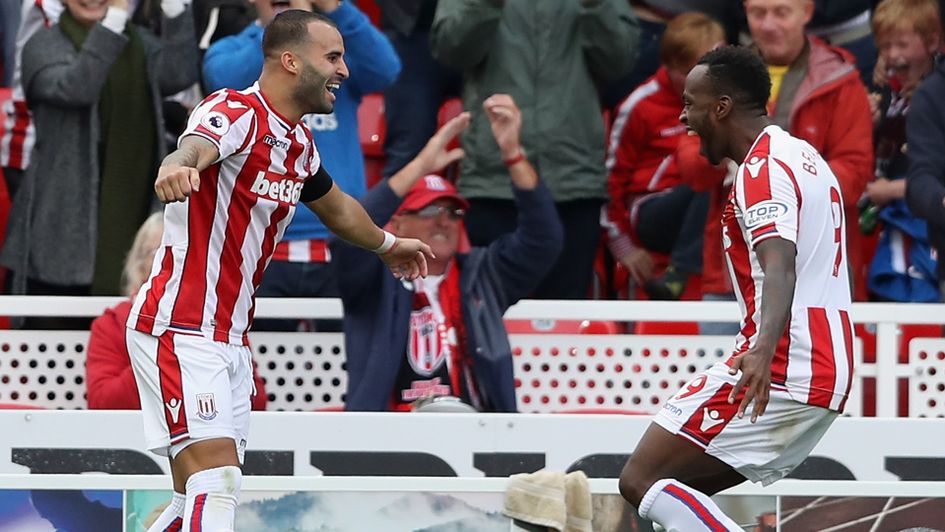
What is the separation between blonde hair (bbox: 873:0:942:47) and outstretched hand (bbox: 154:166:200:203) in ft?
14.5

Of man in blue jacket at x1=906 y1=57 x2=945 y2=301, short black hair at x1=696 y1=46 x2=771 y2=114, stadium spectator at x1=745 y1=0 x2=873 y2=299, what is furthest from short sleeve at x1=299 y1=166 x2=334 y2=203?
man in blue jacket at x1=906 y1=57 x2=945 y2=301

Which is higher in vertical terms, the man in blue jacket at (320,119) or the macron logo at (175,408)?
the man in blue jacket at (320,119)

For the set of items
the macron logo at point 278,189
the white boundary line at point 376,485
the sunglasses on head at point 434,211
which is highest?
the macron logo at point 278,189

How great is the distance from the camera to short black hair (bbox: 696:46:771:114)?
217 inches

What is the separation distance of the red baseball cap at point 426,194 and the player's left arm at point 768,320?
250 cm

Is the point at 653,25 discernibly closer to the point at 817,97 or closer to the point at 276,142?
the point at 817,97

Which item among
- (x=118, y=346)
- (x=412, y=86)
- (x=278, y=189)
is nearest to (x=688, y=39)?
(x=412, y=86)

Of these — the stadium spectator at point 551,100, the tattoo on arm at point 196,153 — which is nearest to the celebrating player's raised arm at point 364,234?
the tattoo on arm at point 196,153

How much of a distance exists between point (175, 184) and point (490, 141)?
A: 3.46m

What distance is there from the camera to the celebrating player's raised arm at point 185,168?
15.8ft

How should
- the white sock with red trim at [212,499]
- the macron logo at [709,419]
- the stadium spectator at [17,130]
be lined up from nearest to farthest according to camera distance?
1. the white sock with red trim at [212,499]
2. the macron logo at [709,419]
3. the stadium spectator at [17,130]

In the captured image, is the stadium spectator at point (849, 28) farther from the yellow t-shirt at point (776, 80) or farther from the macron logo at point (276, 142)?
the macron logo at point (276, 142)

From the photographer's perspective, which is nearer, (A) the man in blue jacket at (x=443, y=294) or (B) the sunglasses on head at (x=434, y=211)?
(A) the man in blue jacket at (x=443, y=294)

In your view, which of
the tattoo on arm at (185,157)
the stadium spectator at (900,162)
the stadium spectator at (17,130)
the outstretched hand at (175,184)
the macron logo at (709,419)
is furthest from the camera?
the stadium spectator at (900,162)
